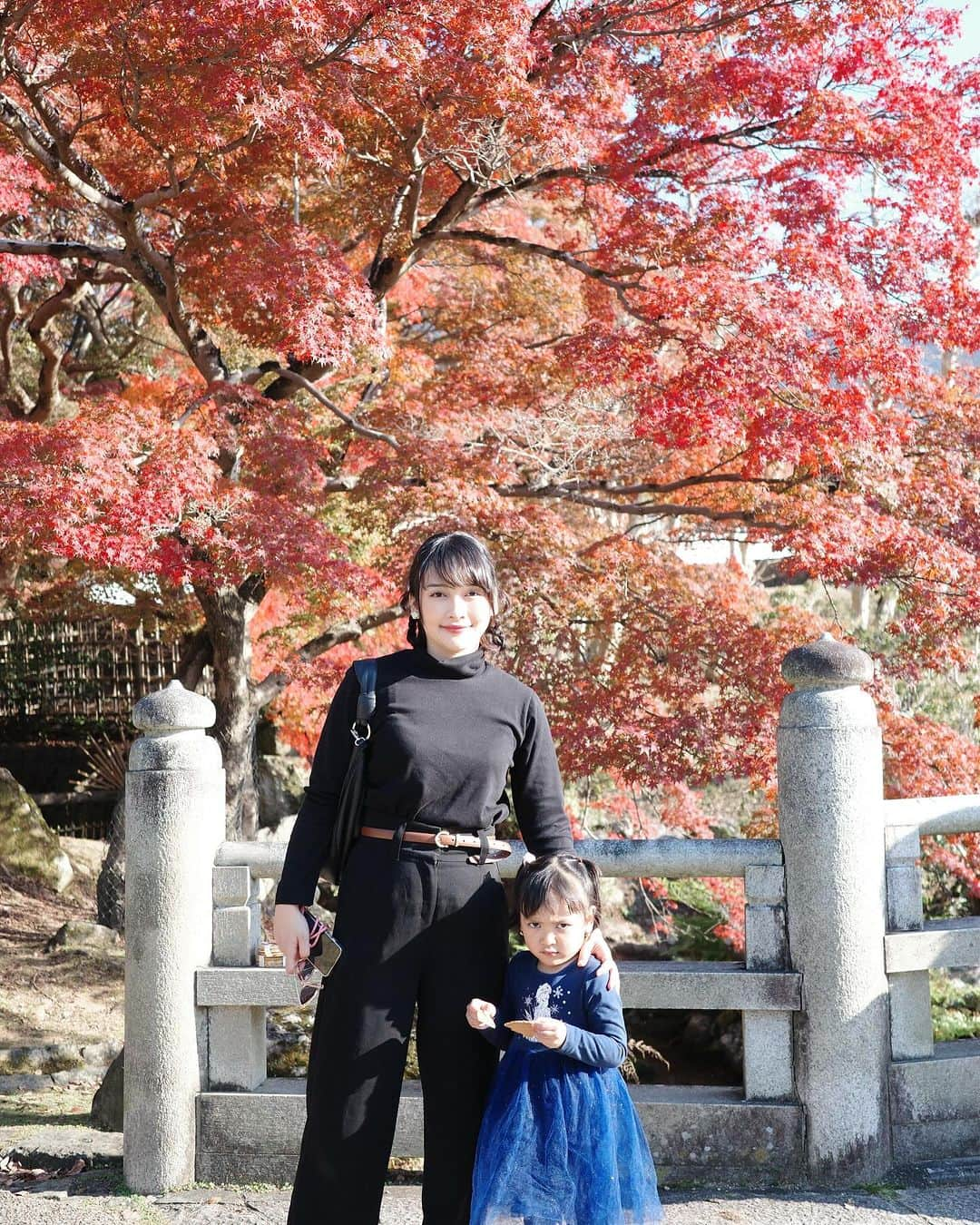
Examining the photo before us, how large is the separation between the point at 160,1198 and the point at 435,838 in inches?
64.8

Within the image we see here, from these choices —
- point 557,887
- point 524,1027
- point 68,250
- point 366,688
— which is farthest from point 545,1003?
point 68,250

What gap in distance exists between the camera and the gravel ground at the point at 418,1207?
318 cm

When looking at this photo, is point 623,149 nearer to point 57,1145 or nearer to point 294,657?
point 294,657

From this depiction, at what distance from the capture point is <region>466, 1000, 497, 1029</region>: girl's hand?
2.48 m

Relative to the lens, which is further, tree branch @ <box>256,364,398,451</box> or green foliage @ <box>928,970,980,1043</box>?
tree branch @ <box>256,364,398,451</box>

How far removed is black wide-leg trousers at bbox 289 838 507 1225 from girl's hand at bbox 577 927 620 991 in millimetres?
232

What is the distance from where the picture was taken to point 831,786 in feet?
11.3

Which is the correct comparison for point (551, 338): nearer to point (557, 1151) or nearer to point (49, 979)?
point (49, 979)

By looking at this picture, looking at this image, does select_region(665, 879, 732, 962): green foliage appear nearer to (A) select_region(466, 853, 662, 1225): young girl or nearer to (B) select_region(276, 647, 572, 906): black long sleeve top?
(A) select_region(466, 853, 662, 1225): young girl

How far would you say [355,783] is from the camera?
2631 millimetres

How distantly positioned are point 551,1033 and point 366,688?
2.74ft

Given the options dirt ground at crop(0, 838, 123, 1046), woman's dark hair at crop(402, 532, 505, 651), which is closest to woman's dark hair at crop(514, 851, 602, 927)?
woman's dark hair at crop(402, 532, 505, 651)

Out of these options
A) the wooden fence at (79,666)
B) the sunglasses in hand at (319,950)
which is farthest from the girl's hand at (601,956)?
the wooden fence at (79,666)

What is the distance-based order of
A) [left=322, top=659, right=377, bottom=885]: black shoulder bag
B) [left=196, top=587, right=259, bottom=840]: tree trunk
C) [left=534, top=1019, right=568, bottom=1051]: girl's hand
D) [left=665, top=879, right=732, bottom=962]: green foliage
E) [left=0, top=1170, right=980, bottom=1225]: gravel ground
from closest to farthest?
[left=534, top=1019, right=568, bottom=1051]: girl's hand, [left=322, top=659, right=377, bottom=885]: black shoulder bag, [left=0, top=1170, right=980, bottom=1225]: gravel ground, [left=665, top=879, right=732, bottom=962]: green foliage, [left=196, top=587, right=259, bottom=840]: tree trunk
